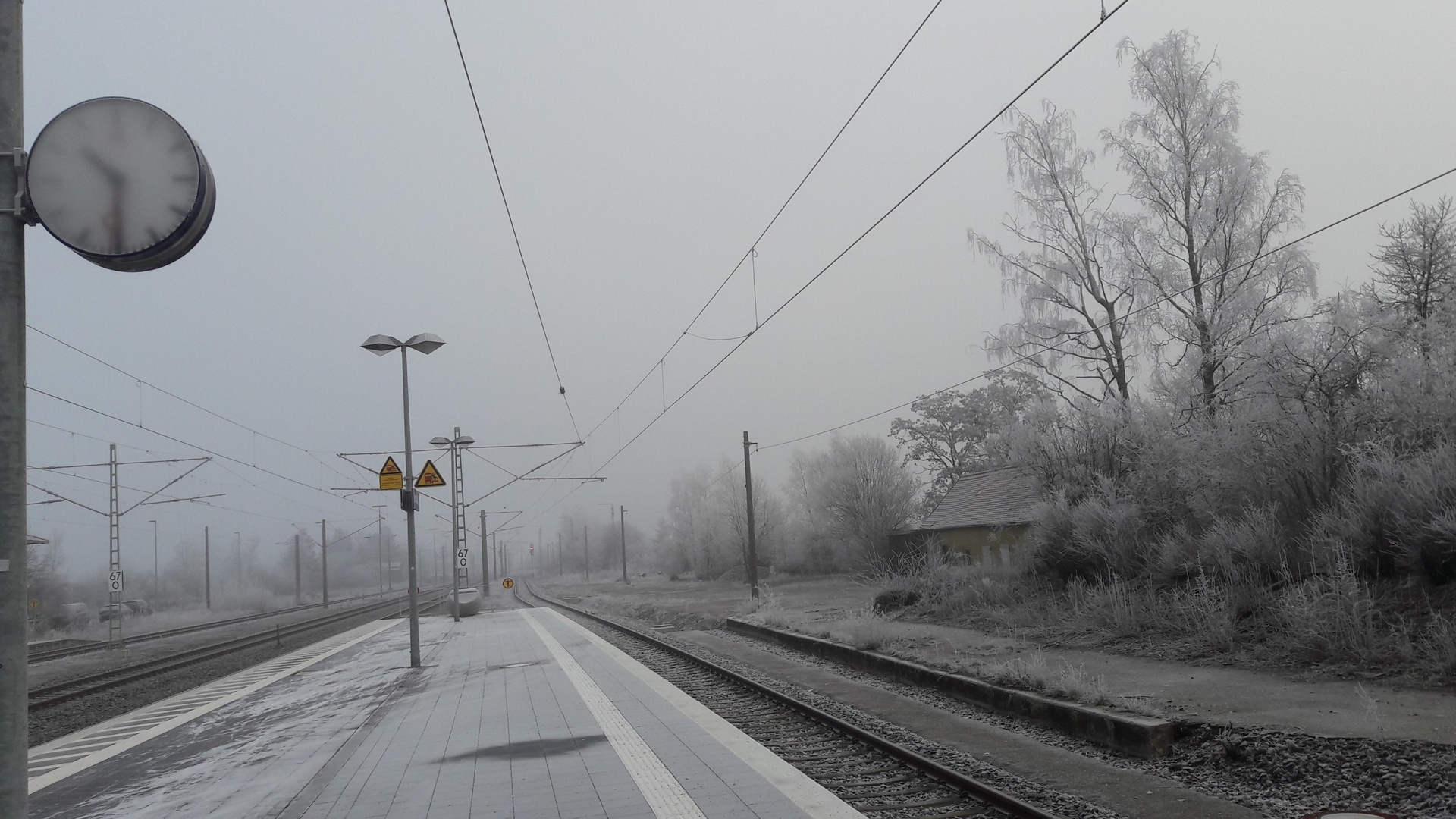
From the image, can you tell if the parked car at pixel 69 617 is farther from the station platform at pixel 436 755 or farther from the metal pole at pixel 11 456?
the metal pole at pixel 11 456

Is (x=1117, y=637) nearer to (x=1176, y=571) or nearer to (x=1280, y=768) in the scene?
(x=1176, y=571)

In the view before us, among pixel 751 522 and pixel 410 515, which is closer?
pixel 410 515

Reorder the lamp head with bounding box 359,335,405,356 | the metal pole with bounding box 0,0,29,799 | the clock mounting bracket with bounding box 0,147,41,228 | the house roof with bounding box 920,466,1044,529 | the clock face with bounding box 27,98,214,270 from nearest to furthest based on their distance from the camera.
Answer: the metal pole with bounding box 0,0,29,799 → the clock mounting bracket with bounding box 0,147,41,228 → the clock face with bounding box 27,98,214,270 → the lamp head with bounding box 359,335,405,356 → the house roof with bounding box 920,466,1044,529

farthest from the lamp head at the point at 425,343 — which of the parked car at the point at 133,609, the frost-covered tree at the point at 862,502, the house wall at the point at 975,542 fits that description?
the parked car at the point at 133,609

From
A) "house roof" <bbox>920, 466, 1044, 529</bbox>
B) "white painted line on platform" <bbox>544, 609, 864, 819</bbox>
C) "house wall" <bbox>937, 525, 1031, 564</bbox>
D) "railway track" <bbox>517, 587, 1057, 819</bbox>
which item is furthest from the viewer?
"house wall" <bbox>937, 525, 1031, 564</bbox>

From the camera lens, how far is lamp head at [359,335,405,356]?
17.4 meters

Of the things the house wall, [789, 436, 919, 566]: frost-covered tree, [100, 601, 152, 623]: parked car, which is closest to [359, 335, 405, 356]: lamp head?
the house wall

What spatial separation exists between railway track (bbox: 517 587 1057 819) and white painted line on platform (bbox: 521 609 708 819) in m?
1.39

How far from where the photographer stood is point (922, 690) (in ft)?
43.7

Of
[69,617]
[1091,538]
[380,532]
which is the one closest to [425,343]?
[1091,538]

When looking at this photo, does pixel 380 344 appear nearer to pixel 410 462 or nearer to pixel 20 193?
pixel 410 462

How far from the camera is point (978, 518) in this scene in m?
33.7

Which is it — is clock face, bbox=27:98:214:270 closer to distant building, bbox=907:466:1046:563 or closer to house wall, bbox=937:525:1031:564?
distant building, bbox=907:466:1046:563

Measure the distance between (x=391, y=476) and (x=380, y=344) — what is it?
2686 mm
